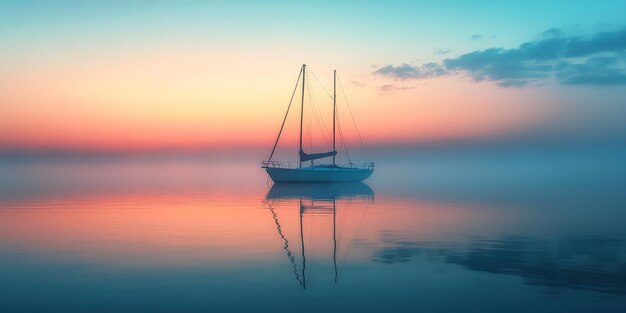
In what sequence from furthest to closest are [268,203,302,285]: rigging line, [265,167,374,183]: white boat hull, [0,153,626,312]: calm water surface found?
1. [265,167,374,183]: white boat hull
2. [268,203,302,285]: rigging line
3. [0,153,626,312]: calm water surface

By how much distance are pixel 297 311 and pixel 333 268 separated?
15.7ft

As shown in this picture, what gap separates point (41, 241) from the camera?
21.1 metres

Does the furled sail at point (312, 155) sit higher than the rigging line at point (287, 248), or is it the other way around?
the furled sail at point (312, 155)

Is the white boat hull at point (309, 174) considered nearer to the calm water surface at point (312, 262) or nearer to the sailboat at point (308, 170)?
the sailboat at point (308, 170)

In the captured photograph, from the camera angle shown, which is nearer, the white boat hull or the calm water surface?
the calm water surface

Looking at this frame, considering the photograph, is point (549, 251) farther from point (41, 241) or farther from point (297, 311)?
point (41, 241)

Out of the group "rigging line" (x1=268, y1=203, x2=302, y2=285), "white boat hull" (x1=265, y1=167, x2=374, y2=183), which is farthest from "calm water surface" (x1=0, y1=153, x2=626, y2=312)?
"white boat hull" (x1=265, y1=167, x2=374, y2=183)

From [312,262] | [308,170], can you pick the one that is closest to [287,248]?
[312,262]

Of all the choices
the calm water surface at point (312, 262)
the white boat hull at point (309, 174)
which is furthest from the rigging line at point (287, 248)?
the white boat hull at point (309, 174)

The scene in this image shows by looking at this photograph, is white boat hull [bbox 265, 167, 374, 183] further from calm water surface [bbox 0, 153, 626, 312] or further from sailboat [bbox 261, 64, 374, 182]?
calm water surface [bbox 0, 153, 626, 312]

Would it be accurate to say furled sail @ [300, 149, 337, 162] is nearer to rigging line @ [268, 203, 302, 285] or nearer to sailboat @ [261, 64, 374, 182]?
sailboat @ [261, 64, 374, 182]

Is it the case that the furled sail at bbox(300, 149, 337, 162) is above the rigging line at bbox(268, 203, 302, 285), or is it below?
above

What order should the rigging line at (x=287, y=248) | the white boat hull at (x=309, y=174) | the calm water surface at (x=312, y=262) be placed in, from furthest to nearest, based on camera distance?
the white boat hull at (x=309, y=174) → the rigging line at (x=287, y=248) → the calm water surface at (x=312, y=262)

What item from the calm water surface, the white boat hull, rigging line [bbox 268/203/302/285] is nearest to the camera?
the calm water surface
